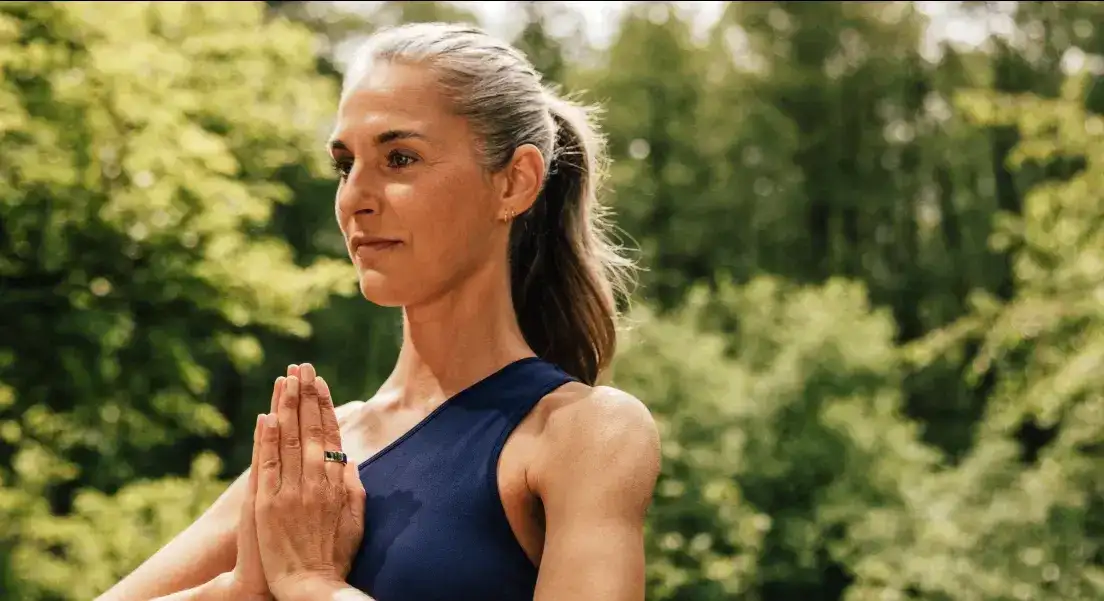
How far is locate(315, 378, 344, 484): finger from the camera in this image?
5.58 feet

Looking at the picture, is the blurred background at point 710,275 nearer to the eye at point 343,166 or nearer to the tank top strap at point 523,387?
the eye at point 343,166

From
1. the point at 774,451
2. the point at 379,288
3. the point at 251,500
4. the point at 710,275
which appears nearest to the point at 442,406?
the point at 379,288

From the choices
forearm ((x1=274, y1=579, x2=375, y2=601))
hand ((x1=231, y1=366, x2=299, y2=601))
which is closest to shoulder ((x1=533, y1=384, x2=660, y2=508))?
forearm ((x1=274, y1=579, x2=375, y2=601))

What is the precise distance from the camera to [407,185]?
5.70 ft

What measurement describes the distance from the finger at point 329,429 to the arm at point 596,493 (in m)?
0.29

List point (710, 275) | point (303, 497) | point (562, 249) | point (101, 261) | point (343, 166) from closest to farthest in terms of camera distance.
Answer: point (303, 497) < point (343, 166) < point (562, 249) < point (101, 261) < point (710, 275)

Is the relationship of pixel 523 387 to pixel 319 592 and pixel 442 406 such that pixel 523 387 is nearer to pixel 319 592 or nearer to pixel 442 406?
pixel 442 406

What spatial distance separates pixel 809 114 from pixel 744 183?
63.1 inches

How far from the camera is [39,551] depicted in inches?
216

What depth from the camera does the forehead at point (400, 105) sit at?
5.73 feet

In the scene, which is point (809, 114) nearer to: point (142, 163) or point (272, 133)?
point (272, 133)

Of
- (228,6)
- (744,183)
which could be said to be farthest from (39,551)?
(744,183)

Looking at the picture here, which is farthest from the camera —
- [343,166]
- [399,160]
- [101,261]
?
[101,261]

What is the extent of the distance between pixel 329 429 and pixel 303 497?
4.3 inches
